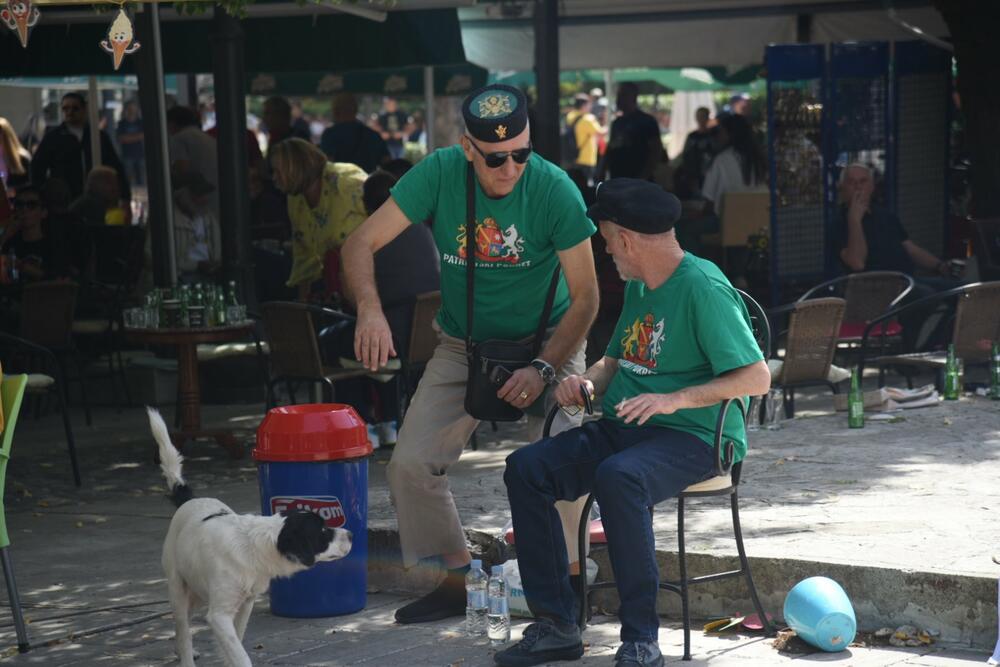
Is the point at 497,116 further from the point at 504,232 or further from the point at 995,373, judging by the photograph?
the point at 995,373

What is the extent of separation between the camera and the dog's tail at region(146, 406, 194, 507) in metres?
5.52

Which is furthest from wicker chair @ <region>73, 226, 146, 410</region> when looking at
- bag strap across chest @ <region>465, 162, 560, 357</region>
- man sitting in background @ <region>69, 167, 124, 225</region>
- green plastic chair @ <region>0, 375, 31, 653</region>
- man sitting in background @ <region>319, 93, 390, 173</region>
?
bag strap across chest @ <region>465, 162, 560, 357</region>

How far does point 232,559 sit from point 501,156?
5.41 ft

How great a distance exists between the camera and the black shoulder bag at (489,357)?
5.55 meters

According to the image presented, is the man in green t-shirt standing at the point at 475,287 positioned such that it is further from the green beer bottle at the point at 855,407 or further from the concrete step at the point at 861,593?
the green beer bottle at the point at 855,407

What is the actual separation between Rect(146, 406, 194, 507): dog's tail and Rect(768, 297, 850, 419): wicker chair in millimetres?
3916

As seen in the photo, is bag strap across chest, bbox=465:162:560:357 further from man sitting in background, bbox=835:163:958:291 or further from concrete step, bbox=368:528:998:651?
man sitting in background, bbox=835:163:958:291

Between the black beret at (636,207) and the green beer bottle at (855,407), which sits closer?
the black beret at (636,207)

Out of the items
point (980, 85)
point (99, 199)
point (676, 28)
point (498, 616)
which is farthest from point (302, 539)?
point (676, 28)

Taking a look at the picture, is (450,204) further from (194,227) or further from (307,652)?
(194,227)

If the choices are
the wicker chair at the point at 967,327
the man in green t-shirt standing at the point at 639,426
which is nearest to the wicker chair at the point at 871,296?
the wicker chair at the point at 967,327

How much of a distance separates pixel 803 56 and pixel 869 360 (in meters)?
3.32

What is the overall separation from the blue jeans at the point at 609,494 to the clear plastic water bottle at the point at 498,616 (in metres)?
0.22

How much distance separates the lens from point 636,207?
17.0 ft
